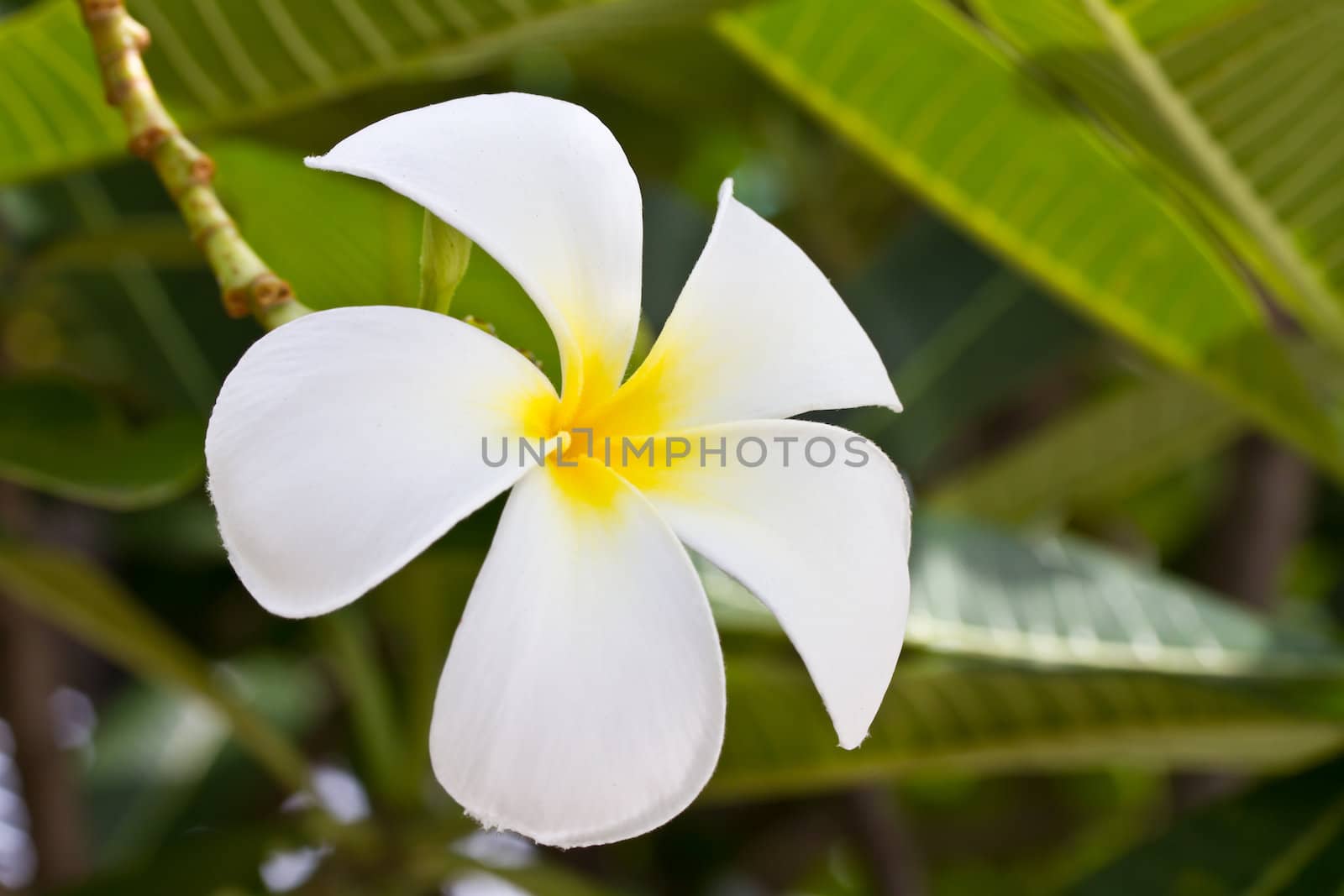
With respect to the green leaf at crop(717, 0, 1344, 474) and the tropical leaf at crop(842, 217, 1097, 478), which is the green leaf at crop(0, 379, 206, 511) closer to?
the green leaf at crop(717, 0, 1344, 474)

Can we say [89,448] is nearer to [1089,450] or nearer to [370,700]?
[370,700]

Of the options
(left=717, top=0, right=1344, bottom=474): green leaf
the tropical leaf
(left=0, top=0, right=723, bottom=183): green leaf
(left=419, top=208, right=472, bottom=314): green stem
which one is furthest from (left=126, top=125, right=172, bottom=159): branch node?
the tropical leaf

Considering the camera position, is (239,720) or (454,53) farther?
(239,720)

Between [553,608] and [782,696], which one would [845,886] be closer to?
[782,696]

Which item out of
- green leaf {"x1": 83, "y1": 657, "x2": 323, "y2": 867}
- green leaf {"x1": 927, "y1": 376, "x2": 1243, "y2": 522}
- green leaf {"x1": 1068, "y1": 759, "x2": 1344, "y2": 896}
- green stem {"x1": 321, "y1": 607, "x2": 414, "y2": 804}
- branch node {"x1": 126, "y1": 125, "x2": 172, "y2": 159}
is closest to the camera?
branch node {"x1": 126, "y1": 125, "x2": 172, "y2": 159}

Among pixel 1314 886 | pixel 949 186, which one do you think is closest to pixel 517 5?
pixel 949 186

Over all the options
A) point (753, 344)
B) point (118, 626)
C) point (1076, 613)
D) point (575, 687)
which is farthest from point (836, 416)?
point (575, 687)

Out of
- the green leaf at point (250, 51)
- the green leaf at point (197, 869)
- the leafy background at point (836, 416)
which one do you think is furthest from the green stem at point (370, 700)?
the green leaf at point (250, 51)

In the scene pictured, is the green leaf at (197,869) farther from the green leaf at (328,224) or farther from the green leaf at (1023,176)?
the green leaf at (1023,176)
